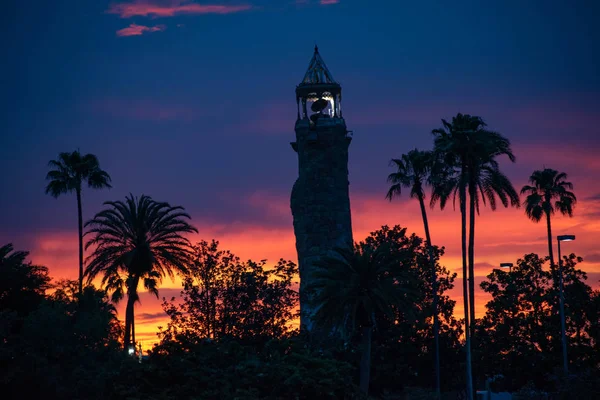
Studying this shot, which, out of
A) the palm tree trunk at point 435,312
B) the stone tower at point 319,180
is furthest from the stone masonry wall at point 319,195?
the palm tree trunk at point 435,312

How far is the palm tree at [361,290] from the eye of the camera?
56562 millimetres

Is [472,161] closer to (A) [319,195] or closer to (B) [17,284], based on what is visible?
(A) [319,195]

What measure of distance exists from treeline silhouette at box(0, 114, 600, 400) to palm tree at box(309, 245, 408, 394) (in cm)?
10

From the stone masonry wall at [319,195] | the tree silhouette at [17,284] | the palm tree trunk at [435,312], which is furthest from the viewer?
the stone masonry wall at [319,195]

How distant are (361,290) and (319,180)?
23.3m

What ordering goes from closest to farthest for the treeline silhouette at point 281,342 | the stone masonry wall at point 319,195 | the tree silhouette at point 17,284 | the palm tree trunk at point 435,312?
the treeline silhouette at point 281,342 → the tree silhouette at point 17,284 → the palm tree trunk at point 435,312 → the stone masonry wall at point 319,195

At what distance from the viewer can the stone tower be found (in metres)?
78.6

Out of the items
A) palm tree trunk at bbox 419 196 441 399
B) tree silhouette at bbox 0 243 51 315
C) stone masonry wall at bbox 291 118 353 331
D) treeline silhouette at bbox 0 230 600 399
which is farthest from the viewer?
stone masonry wall at bbox 291 118 353 331

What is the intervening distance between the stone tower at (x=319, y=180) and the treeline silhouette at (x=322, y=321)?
3133 millimetres

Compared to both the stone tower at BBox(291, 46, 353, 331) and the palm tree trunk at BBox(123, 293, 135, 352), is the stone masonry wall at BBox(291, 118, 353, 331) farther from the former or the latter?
the palm tree trunk at BBox(123, 293, 135, 352)

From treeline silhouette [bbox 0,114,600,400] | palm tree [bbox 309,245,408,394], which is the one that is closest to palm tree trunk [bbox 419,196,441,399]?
treeline silhouette [bbox 0,114,600,400]

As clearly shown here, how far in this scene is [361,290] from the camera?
5738 cm

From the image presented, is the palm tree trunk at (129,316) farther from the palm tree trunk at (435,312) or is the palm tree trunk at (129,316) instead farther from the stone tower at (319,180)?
the palm tree trunk at (435,312)


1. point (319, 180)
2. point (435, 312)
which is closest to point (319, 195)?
point (319, 180)
